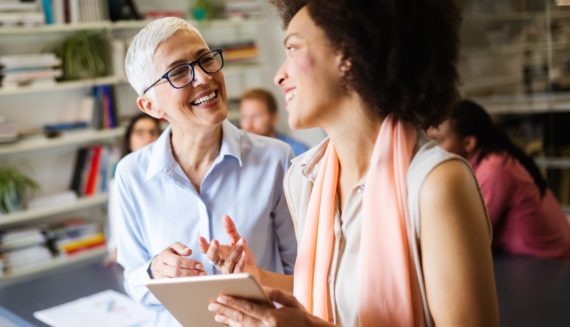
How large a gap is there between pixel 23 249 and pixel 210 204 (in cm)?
283

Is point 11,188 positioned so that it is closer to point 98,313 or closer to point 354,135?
point 98,313

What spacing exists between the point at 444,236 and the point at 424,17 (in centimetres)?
37

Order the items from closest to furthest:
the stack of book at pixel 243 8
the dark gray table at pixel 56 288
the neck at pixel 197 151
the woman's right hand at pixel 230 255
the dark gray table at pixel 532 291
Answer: the woman's right hand at pixel 230 255
the neck at pixel 197 151
the dark gray table at pixel 532 291
the dark gray table at pixel 56 288
the stack of book at pixel 243 8

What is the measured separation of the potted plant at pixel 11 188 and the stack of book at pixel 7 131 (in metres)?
0.18

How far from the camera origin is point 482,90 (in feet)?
16.1

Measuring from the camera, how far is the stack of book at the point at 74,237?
166 inches

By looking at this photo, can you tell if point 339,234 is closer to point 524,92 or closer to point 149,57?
point 149,57

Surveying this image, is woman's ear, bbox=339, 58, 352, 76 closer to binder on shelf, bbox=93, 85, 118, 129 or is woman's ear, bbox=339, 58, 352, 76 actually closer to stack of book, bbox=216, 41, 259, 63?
binder on shelf, bbox=93, 85, 118, 129

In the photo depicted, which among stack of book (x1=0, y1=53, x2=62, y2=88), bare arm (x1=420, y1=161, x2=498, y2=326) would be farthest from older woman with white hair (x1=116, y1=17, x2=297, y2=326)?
stack of book (x1=0, y1=53, x2=62, y2=88)

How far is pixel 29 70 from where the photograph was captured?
13.3ft

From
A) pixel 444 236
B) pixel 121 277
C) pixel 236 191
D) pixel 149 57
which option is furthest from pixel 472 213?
pixel 121 277

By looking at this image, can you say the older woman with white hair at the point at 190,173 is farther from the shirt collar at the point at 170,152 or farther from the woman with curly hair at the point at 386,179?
the woman with curly hair at the point at 386,179

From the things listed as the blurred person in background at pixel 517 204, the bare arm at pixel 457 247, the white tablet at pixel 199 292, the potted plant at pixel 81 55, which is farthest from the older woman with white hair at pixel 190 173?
the potted plant at pixel 81 55

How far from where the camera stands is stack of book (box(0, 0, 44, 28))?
3.93 metres
